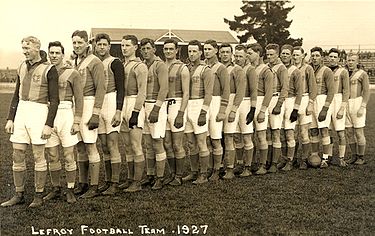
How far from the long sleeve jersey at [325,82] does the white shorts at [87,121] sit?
345 cm

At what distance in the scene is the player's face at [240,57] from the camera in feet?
21.0

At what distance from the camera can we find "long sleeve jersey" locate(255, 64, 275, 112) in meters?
6.25

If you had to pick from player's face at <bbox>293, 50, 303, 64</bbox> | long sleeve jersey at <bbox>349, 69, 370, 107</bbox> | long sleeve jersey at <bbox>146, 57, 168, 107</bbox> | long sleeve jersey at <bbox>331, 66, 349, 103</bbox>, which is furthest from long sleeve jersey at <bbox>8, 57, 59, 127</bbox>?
long sleeve jersey at <bbox>349, 69, 370, 107</bbox>

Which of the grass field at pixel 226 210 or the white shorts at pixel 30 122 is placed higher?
the white shorts at pixel 30 122

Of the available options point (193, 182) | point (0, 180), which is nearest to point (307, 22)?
point (193, 182)

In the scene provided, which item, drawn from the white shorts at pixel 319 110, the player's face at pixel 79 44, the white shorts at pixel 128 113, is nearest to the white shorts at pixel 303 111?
the white shorts at pixel 319 110

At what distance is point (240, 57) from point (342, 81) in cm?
168

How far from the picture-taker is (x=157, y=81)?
5.55 meters

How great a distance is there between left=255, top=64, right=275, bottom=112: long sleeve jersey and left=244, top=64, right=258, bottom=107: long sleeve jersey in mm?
167

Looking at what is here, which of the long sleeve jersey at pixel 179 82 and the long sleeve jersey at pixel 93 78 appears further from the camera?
the long sleeve jersey at pixel 179 82

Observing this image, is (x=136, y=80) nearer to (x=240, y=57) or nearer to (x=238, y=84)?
(x=238, y=84)

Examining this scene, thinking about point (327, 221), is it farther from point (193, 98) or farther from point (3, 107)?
point (3, 107)

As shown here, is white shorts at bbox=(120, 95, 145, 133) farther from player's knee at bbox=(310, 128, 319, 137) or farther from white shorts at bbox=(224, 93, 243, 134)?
player's knee at bbox=(310, 128, 319, 137)

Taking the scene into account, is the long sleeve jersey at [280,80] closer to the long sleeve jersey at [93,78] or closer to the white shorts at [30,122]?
the long sleeve jersey at [93,78]
